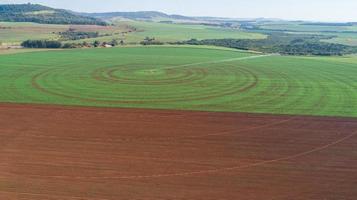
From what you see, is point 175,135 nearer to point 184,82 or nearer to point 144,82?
point 144,82

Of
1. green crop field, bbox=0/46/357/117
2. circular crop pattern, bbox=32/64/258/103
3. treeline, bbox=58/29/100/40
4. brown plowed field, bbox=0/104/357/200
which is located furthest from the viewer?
treeline, bbox=58/29/100/40

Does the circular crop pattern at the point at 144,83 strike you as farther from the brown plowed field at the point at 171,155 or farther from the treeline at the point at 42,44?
the treeline at the point at 42,44

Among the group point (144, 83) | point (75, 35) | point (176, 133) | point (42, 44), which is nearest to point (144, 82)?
point (144, 83)

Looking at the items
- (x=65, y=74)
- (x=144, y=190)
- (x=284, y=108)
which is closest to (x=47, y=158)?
(x=144, y=190)

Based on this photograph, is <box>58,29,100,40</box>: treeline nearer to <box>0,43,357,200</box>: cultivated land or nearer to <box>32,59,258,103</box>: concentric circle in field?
<box>32,59,258,103</box>: concentric circle in field

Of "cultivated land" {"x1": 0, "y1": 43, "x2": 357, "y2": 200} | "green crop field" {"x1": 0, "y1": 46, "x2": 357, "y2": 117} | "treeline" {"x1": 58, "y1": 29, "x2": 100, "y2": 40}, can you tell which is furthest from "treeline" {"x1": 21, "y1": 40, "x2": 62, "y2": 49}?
"cultivated land" {"x1": 0, "y1": 43, "x2": 357, "y2": 200}
